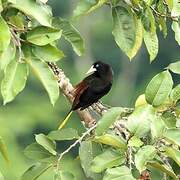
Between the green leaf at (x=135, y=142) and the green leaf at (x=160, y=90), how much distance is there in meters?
0.09

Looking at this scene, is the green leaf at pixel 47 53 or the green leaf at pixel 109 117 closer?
the green leaf at pixel 47 53

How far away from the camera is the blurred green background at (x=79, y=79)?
1485 cm

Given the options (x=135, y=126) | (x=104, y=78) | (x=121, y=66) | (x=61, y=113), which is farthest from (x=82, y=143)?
(x=121, y=66)

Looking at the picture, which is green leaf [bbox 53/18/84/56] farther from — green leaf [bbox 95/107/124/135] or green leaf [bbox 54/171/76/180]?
green leaf [bbox 54/171/76/180]

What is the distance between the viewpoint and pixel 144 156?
176 cm

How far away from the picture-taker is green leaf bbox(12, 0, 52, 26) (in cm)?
172

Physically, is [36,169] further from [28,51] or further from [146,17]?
[146,17]

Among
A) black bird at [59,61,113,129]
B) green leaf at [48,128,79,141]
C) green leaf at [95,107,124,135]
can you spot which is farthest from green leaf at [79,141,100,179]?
black bird at [59,61,113,129]

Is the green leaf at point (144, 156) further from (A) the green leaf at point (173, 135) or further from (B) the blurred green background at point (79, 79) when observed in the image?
(B) the blurred green background at point (79, 79)

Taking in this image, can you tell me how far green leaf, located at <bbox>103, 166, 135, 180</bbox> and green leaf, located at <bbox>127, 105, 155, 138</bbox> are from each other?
101 mm

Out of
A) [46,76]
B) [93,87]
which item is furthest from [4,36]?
[93,87]

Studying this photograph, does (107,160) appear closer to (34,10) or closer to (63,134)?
(63,134)

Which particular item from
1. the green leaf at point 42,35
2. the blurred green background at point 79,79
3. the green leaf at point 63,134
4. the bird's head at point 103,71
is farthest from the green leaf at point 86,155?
the blurred green background at point 79,79

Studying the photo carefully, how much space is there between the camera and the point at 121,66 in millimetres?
17594
